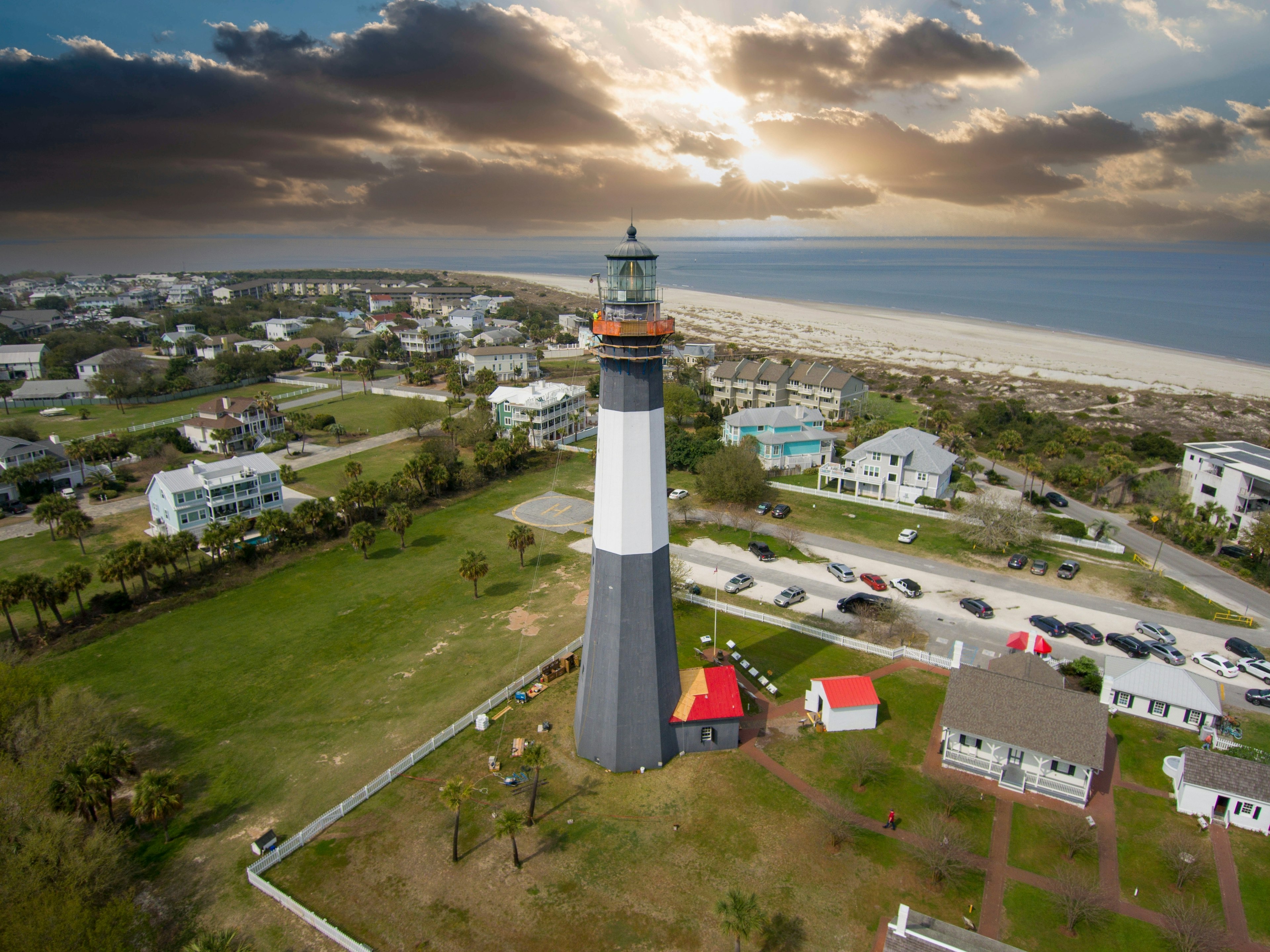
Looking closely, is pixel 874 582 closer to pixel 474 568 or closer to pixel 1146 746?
pixel 1146 746

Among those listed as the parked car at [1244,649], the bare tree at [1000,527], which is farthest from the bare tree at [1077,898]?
the bare tree at [1000,527]

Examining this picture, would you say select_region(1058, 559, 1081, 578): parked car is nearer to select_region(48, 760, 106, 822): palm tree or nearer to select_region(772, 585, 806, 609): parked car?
select_region(772, 585, 806, 609): parked car

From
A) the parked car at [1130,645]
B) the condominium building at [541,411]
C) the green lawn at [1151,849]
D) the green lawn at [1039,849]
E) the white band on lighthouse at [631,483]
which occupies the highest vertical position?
the white band on lighthouse at [631,483]

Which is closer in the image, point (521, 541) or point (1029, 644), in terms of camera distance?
point (1029, 644)

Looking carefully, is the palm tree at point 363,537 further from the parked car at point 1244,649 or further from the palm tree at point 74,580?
the parked car at point 1244,649

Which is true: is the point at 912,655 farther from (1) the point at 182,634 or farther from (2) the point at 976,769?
(1) the point at 182,634

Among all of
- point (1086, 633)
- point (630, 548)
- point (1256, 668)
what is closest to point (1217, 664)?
point (1256, 668)

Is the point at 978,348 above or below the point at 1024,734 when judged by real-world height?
above
